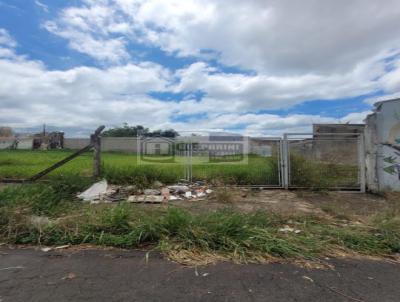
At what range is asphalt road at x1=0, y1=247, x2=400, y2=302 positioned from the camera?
2467mm

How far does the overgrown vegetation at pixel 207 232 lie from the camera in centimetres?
352

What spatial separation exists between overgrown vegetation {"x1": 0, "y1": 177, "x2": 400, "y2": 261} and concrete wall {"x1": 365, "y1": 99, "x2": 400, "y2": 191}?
3113 millimetres

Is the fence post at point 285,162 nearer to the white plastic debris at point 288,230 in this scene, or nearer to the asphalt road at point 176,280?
the white plastic debris at point 288,230

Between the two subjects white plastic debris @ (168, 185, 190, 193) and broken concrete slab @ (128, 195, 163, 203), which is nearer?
broken concrete slab @ (128, 195, 163, 203)

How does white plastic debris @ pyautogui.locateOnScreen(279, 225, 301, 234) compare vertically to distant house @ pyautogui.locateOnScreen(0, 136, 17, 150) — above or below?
below

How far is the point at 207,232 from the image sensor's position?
12.3 ft

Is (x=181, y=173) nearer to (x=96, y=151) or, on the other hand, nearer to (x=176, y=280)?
(x=96, y=151)

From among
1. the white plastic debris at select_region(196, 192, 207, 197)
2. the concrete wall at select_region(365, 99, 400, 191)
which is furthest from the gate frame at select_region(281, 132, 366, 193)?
the white plastic debris at select_region(196, 192, 207, 197)

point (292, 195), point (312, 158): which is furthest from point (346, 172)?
point (292, 195)

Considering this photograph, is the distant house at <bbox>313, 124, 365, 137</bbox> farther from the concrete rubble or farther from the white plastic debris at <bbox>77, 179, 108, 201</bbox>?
the white plastic debris at <bbox>77, 179, 108, 201</bbox>

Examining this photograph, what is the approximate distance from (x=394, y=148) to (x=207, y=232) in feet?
21.1

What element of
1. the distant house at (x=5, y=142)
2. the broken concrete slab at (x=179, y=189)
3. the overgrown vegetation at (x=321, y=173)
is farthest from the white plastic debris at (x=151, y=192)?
the distant house at (x=5, y=142)

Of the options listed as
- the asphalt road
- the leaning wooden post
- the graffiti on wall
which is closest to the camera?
the asphalt road

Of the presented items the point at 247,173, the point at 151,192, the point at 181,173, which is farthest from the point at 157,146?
the point at 247,173
